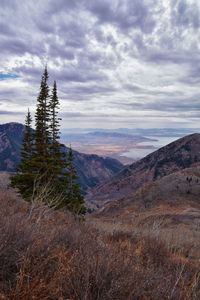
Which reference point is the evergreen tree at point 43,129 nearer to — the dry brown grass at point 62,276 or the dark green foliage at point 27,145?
the dark green foliage at point 27,145

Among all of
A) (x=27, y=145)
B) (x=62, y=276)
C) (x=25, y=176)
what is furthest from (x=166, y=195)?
(x=62, y=276)

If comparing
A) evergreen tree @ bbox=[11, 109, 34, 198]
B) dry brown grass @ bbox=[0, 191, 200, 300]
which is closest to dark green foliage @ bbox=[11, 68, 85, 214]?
evergreen tree @ bbox=[11, 109, 34, 198]

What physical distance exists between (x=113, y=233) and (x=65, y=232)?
12.1ft

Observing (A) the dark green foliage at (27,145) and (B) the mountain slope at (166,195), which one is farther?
(B) the mountain slope at (166,195)

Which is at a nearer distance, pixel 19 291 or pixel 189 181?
pixel 19 291

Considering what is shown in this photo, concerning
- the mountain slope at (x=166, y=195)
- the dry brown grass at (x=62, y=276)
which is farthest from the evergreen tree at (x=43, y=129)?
the mountain slope at (x=166, y=195)

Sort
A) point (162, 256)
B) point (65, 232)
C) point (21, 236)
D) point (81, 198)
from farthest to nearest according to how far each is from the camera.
Answer: point (81, 198), point (162, 256), point (65, 232), point (21, 236)

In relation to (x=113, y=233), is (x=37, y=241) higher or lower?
higher

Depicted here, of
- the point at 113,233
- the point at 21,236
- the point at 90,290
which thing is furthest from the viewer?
the point at 113,233

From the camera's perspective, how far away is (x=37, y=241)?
5051 millimetres

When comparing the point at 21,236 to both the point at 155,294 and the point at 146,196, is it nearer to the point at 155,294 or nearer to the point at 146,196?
the point at 155,294

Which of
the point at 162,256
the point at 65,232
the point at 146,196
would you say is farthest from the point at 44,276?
the point at 146,196

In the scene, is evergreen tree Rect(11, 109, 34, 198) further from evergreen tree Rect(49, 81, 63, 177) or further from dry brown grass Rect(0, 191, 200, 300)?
dry brown grass Rect(0, 191, 200, 300)

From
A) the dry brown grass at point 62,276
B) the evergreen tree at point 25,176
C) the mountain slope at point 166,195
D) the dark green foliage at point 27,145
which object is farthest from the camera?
the mountain slope at point 166,195
